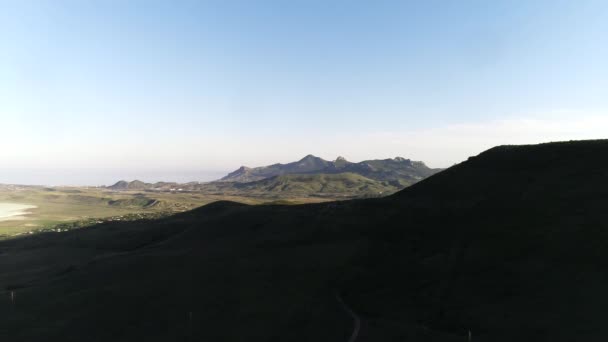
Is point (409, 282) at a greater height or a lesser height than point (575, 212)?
lesser

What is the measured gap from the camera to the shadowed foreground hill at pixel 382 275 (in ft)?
135

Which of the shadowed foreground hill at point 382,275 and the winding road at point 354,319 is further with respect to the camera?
the shadowed foreground hill at point 382,275

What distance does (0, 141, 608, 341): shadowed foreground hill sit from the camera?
41250 mm

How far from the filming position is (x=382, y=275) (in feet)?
190

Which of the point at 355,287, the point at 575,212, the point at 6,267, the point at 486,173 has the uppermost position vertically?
the point at 486,173

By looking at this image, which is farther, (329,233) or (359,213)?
(359,213)

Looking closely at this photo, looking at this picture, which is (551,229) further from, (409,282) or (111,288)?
(111,288)

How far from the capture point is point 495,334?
36562 millimetres

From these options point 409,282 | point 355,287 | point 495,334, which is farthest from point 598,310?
point 355,287

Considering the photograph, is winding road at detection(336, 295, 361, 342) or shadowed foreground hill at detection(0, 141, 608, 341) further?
shadowed foreground hill at detection(0, 141, 608, 341)

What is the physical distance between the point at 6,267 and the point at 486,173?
461 ft

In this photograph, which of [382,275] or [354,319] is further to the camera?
[382,275]

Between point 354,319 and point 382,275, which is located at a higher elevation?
point 382,275

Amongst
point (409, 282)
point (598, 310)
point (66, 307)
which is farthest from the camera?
point (66, 307)
